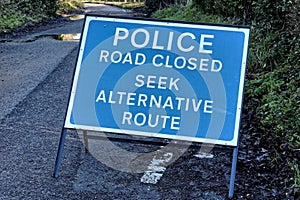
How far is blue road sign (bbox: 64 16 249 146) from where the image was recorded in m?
3.63

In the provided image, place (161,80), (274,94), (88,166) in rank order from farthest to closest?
(274,94) → (88,166) → (161,80)

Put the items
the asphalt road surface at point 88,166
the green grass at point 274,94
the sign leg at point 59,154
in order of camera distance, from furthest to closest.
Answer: the green grass at point 274,94 < the sign leg at point 59,154 < the asphalt road surface at point 88,166

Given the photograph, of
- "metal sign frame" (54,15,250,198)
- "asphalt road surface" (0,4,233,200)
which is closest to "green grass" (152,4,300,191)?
"asphalt road surface" (0,4,233,200)

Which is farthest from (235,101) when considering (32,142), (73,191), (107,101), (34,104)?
(34,104)

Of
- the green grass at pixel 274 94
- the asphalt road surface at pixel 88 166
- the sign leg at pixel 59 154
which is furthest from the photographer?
the green grass at pixel 274 94

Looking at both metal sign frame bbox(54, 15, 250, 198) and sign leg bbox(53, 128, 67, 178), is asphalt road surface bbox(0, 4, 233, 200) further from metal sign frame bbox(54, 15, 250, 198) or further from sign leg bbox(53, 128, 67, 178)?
metal sign frame bbox(54, 15, 250, 198)

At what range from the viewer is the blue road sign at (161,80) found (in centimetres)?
363

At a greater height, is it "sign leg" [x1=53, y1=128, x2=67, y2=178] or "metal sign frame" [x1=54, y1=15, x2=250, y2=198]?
"metal sign frame" [x1=54, y1=15, x2=250, y2=198]

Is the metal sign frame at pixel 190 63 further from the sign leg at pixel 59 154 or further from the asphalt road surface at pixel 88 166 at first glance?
the asphalt road surface at pixel 88 166

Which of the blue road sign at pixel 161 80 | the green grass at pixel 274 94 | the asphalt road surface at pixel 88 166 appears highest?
the blue road sign at pixel 161 80

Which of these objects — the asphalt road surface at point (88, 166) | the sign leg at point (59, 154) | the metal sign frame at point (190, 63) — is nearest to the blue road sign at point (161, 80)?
the metal sign frame at point (190, 63)

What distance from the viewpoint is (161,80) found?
374cm

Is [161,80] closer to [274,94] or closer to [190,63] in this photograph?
[190,63]

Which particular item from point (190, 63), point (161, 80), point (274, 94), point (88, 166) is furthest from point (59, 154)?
point (274, 94)
